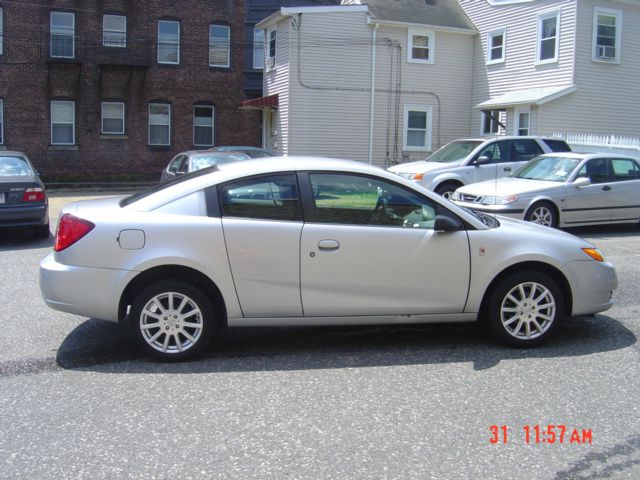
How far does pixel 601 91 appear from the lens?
73.4 ft

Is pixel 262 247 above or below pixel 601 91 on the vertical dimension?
below

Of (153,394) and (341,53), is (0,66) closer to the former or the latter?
(341,53)

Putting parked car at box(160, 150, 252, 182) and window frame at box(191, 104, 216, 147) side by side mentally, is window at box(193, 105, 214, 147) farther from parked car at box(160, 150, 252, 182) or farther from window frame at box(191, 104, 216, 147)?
parked car at box(160, 150, 252, 182)

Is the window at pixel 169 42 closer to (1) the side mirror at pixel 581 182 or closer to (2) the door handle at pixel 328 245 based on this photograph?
(1) the side mirror at pixel 581 182

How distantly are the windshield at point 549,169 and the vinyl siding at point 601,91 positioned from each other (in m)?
8.97

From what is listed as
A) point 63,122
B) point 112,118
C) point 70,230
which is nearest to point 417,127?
point 112,118

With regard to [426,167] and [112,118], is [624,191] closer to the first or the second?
[426,167]

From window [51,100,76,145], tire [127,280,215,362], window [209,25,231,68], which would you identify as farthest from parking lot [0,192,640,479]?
window [209,25,231,68]

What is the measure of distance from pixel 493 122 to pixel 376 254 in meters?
20.7

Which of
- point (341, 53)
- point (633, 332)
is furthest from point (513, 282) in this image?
point (341, 53)

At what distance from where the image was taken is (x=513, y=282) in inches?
224

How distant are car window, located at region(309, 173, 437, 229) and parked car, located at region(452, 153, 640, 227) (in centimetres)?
681

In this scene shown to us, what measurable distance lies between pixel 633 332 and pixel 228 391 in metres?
3.87

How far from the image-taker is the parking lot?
3799 mm
